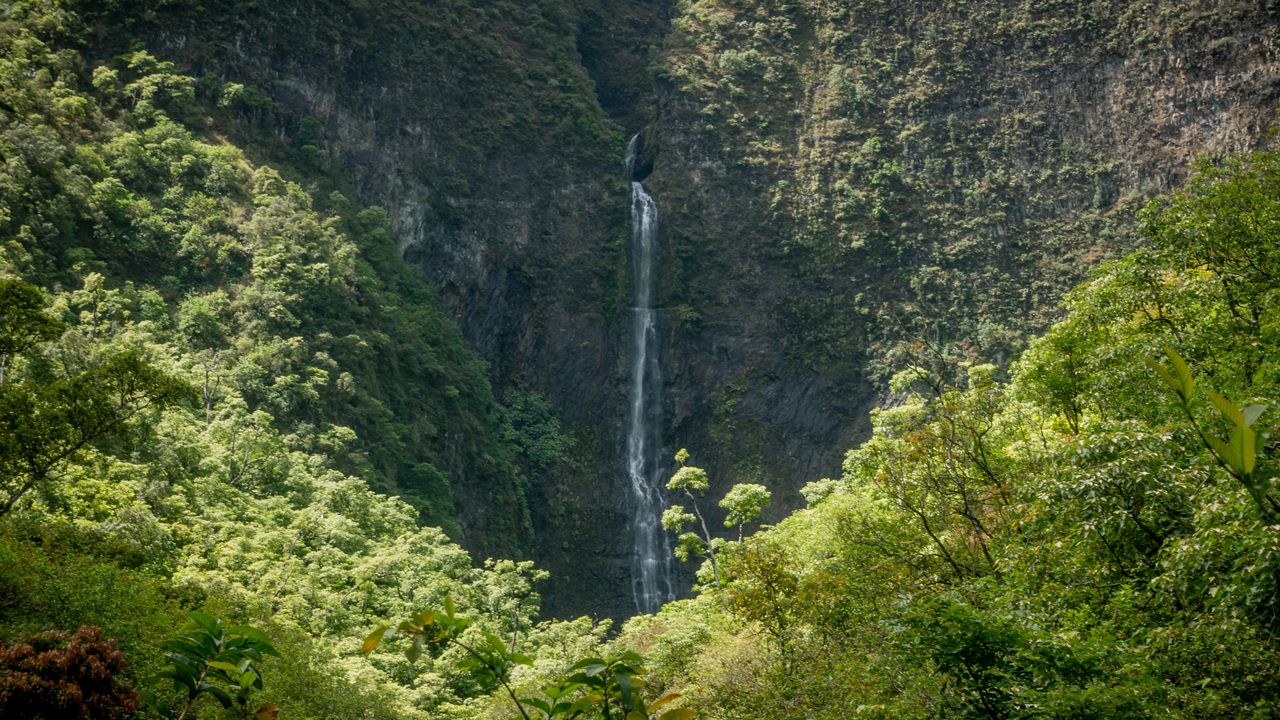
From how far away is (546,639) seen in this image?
83.8 feet

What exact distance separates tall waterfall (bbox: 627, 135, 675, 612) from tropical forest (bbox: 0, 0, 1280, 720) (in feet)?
0.63

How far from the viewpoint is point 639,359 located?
50.4m

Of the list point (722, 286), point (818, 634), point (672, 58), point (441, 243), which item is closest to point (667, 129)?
point (672, 58)

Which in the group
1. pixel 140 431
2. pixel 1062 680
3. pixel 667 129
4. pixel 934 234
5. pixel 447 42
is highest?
pixel 447 42

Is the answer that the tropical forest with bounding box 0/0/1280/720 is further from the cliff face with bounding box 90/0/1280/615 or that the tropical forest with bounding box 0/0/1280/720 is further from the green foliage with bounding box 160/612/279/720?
the cliff face with bounding box 90/0/1280/615

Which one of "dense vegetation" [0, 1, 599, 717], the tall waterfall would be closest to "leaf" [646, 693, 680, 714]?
"dense vegetation" [0, 1, 599, 717]

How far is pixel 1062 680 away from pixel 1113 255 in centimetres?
4509

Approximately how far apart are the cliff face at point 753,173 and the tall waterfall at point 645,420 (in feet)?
2.53

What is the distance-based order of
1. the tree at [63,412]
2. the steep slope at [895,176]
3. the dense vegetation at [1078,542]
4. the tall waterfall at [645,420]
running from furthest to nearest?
the steep slope at [895,176] < the tall waterfall at [645,420] < the tree at [63,412] < the dense vegetation at [1078,542]

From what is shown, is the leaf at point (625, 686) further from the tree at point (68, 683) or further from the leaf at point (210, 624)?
the tree at point (68, 683)

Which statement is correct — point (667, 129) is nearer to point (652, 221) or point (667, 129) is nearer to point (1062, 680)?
point (652, 221)

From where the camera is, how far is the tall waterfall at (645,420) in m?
45.4

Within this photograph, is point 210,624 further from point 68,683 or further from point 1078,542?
point 1078,542

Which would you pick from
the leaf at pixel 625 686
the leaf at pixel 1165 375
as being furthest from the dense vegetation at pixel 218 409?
the leaf at pixel 1165 375
